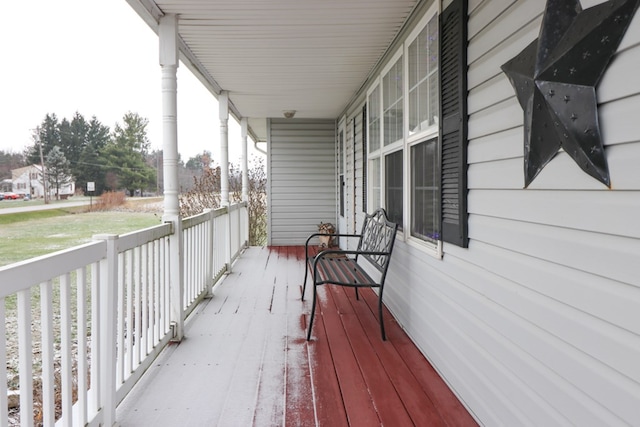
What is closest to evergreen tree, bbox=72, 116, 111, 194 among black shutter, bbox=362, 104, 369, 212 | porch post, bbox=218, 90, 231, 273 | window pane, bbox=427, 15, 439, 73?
window pane, bbox=427, 15, 439, 73

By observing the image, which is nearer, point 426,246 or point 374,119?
point 426,246

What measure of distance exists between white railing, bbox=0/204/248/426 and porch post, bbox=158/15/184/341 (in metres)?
0.03

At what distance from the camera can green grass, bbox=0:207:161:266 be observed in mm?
1158

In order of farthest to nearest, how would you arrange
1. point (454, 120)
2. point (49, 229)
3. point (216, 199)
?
point (216, 199)
point (454, 120)
point (49, 229)

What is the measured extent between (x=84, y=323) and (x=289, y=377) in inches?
47.2

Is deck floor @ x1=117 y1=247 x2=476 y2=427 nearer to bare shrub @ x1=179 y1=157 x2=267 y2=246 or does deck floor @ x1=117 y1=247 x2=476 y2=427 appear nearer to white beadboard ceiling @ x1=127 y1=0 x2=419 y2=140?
white beadboard ceiling @ x1=127 y1=0 x2=419 y2=140

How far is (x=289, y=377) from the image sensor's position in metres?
2.57

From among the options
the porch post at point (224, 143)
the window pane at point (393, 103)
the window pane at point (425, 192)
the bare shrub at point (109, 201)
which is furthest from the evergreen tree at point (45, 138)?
the porch post at point (224, 143)

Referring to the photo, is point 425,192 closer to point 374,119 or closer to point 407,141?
point 407,141

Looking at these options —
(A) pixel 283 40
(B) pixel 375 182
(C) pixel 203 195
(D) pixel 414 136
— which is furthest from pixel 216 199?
(D) pixel 414 136

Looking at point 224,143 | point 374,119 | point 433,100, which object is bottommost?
point 433,100

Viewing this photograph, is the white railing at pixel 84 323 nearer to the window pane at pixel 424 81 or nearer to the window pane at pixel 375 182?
the window pane at pixel 424 81

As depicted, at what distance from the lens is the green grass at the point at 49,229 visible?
116 cm

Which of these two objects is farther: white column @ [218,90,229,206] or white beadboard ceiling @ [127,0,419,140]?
white column @ [218,90,229,206]
